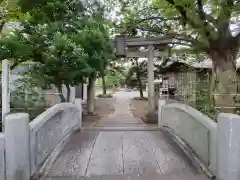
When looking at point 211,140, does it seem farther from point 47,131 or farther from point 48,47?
point 48,47

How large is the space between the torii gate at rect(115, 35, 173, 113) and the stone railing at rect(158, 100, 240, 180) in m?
7.75

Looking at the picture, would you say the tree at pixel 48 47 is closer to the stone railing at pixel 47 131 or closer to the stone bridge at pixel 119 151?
the stone railing at pixel 47 131

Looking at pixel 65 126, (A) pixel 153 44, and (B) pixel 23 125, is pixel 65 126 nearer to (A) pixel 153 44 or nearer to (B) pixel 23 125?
(B) pixel 23 125

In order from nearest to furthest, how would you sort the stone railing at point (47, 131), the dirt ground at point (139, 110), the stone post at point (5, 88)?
the stone railing at point (47, 131)
the stone post at point (5, 88)
the dirt ground at point (139, 110)

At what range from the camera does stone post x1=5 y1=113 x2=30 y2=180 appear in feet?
13.3

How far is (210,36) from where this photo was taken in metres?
10.3

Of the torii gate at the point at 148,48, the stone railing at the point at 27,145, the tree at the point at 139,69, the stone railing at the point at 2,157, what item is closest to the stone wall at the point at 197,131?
the stone railing at the point at 27,145

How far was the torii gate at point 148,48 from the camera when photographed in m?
14.3

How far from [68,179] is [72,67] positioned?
18.4 feet

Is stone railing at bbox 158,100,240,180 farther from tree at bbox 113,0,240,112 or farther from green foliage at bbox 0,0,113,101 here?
green foliage at bbox 0,0,113,101

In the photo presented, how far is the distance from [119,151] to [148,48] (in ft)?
35.0

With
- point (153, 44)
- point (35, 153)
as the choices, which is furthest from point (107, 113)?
point (35, 153)

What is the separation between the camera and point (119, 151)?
595cm

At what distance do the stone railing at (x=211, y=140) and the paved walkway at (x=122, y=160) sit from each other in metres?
0.23
